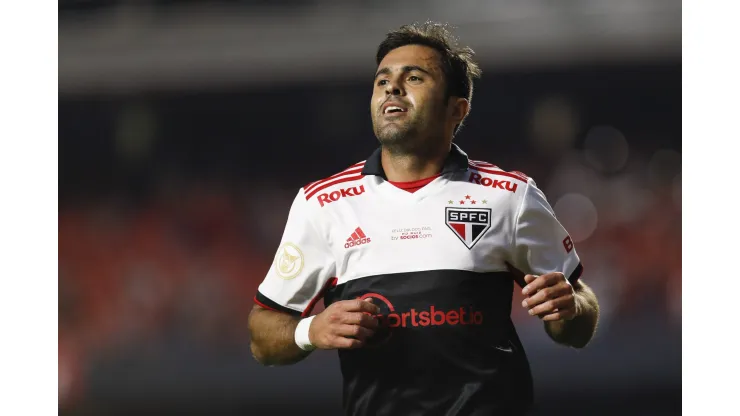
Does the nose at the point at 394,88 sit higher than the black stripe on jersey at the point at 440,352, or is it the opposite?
A: the nose at the point at 394,88

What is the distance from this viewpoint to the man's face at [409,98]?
7.99 ft

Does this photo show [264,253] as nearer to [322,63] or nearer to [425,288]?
[322,63]

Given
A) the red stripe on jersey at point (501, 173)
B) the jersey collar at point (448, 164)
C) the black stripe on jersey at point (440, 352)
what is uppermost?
the jersey collar at point (448, 164)

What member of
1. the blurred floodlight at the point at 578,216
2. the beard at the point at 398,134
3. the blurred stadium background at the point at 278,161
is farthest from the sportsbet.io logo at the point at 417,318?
the blurred floodlight at the point at 578,216

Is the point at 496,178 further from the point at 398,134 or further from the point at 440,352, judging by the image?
the point at 440,352

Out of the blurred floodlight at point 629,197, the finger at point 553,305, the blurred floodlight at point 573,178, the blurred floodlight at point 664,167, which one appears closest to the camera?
the finger at point 553,305

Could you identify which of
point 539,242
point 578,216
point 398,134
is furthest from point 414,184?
point 578,216

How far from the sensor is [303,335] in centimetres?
237

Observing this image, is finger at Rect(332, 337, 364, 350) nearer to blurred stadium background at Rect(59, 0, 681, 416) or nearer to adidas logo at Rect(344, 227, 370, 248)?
adidas logo at Rect(344, 227, 370, 248)

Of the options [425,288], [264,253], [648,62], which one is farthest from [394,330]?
[264,253]

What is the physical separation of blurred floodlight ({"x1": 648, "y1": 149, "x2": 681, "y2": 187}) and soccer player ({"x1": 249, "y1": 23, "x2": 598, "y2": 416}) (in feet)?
5.37

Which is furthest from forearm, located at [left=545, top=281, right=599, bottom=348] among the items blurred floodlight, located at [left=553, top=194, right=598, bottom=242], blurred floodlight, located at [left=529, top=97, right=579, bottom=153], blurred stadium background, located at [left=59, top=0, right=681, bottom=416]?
blurred floodlight, located at [left=529, top=97, right=579, bottom=153]

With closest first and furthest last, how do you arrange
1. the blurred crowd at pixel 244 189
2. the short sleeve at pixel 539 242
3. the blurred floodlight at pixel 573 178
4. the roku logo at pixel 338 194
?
the short sleeve at pixel 539 242
the roku logo at pixel 338 194
the blurred crowd at pixel 244 189
the blurred floodlight at pixel 573 178

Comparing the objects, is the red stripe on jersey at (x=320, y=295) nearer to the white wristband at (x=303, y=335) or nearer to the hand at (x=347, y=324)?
the white wristband at (x=303, y=335)
